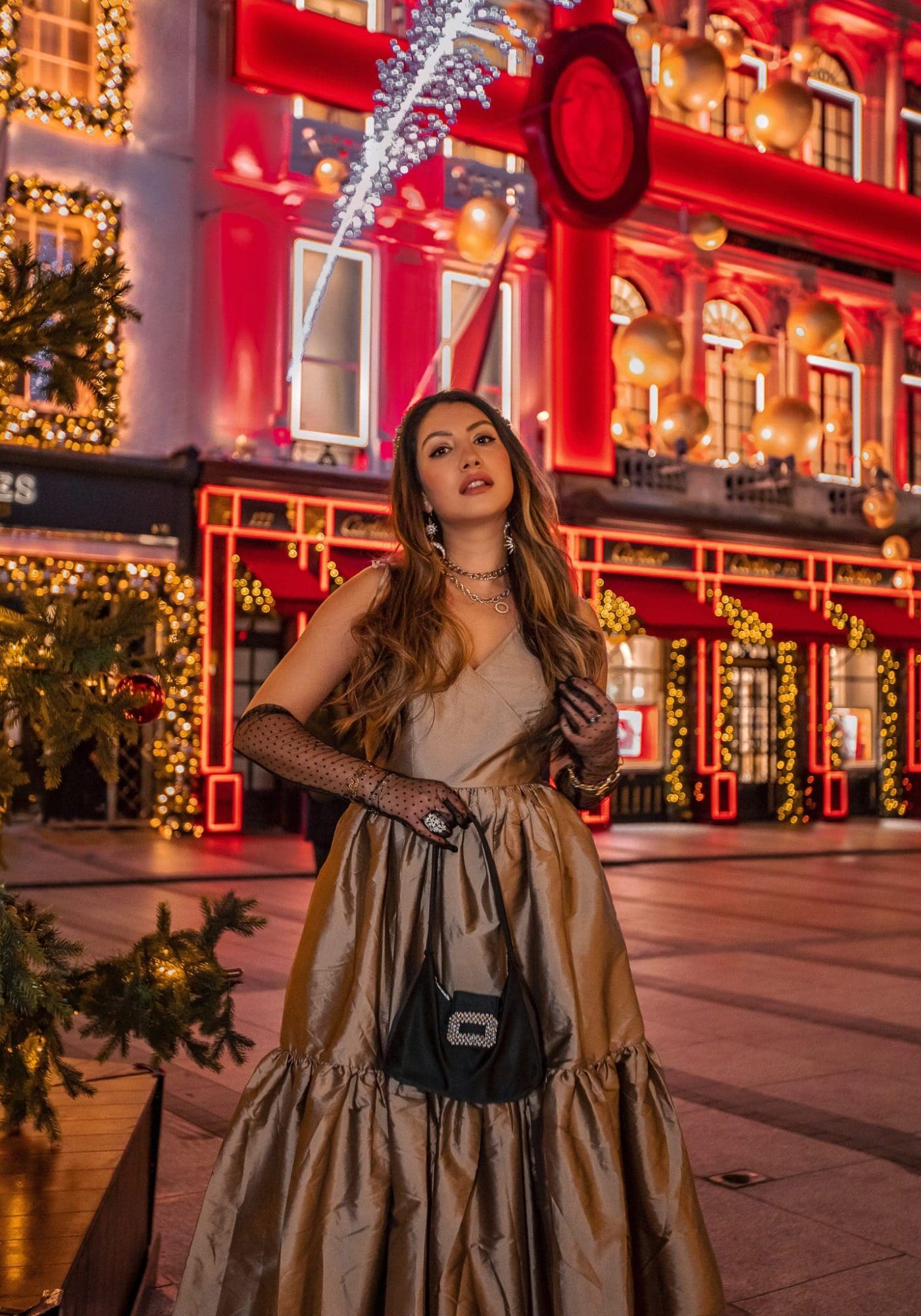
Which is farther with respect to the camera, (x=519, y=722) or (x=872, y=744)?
(x=872, y=744)

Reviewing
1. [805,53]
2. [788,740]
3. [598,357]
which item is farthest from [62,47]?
[788,740]

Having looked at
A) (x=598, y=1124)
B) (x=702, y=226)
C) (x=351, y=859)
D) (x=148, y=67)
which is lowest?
(x=598, y=1124)

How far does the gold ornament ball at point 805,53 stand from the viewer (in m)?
16.3

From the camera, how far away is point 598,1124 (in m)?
2.62

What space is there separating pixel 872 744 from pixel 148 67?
14.5 m

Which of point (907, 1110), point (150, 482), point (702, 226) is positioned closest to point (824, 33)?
point (702, 226)

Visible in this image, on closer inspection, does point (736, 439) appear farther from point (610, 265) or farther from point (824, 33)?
point (824, 33)

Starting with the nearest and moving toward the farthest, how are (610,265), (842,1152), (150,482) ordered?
1. (842,1152)
2. (150,482)
3. (610,265)

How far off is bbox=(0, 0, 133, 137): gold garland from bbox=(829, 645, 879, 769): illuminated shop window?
12.9 metres

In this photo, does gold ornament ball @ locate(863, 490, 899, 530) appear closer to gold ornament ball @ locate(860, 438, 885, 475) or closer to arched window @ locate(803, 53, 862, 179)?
gold ornament ball @ locate(860, 438, 885, 475)

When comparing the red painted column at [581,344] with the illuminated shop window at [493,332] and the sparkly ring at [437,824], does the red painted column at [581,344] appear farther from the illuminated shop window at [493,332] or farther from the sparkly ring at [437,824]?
the sparkly ring at [437,824]

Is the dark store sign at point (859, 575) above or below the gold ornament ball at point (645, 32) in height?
below

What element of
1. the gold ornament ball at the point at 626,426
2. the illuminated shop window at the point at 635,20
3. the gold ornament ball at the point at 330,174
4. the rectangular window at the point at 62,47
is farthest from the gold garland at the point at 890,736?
the rectangular window at the point at 62,47

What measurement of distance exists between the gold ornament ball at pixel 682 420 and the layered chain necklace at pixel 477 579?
14.0 metres
